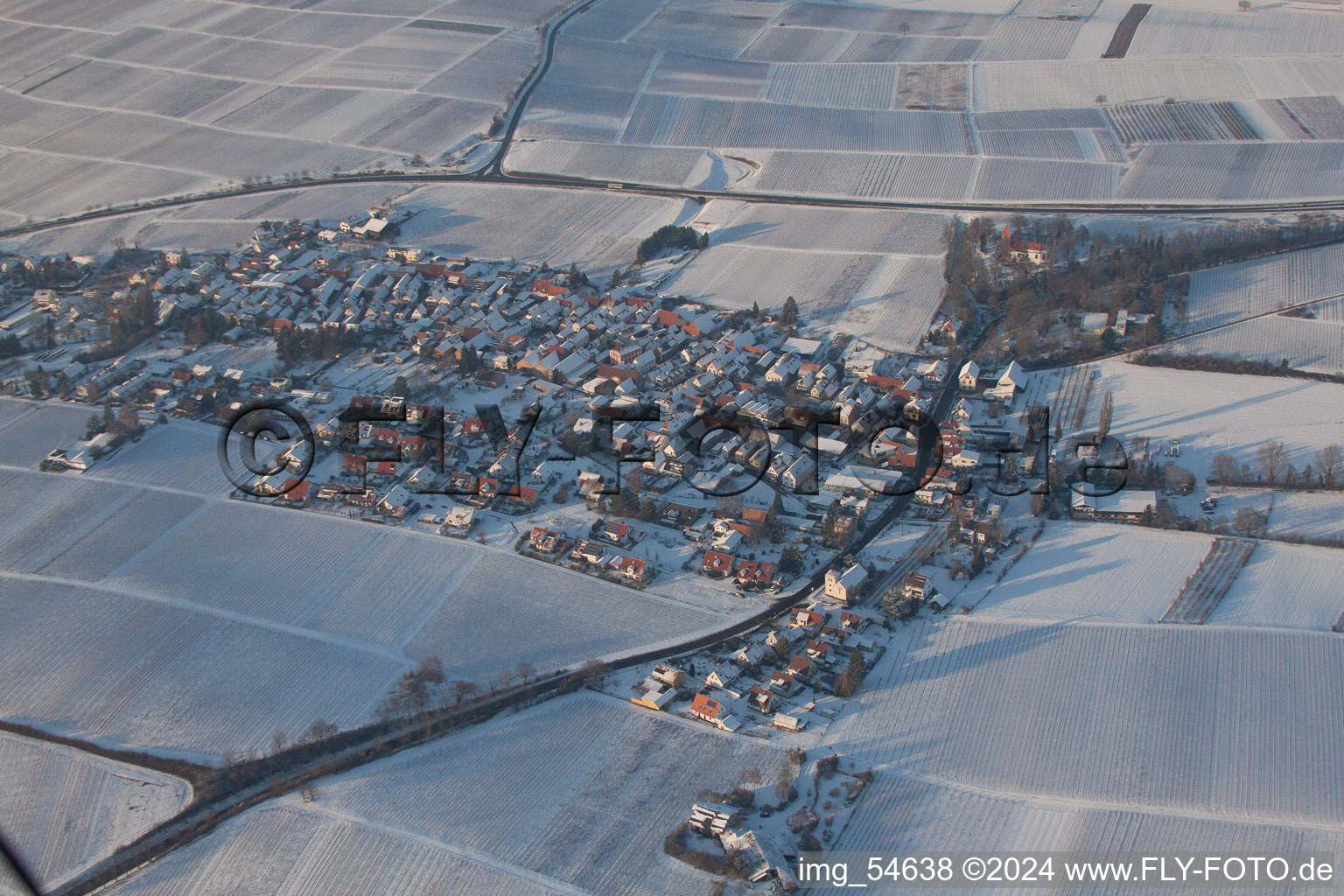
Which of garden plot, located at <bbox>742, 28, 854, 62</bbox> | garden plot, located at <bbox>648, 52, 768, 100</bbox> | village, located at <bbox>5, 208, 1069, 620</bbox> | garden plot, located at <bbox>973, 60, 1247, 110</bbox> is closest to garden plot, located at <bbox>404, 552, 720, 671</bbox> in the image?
village, located at <bbox>5, 208, 1069, 620</bbox>

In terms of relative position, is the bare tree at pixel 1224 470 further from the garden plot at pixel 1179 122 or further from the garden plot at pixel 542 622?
the garden plot at pixel 1179 122

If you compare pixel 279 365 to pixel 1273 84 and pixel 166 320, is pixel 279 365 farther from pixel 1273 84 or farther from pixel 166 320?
pixel 1273 84

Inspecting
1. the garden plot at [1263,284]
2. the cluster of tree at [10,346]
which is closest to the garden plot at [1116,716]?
the garden plot at [1263,284]

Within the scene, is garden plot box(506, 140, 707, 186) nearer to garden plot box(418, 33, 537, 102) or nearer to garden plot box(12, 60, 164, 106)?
garden plot box(418, 33, 537, 102)

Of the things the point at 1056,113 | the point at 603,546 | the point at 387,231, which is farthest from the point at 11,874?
the point at 1056,113

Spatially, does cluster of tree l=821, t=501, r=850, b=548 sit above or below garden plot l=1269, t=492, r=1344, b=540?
above

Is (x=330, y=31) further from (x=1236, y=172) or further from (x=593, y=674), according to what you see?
(x=593, y=674)

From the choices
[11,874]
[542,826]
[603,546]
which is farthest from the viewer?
[603,546]
